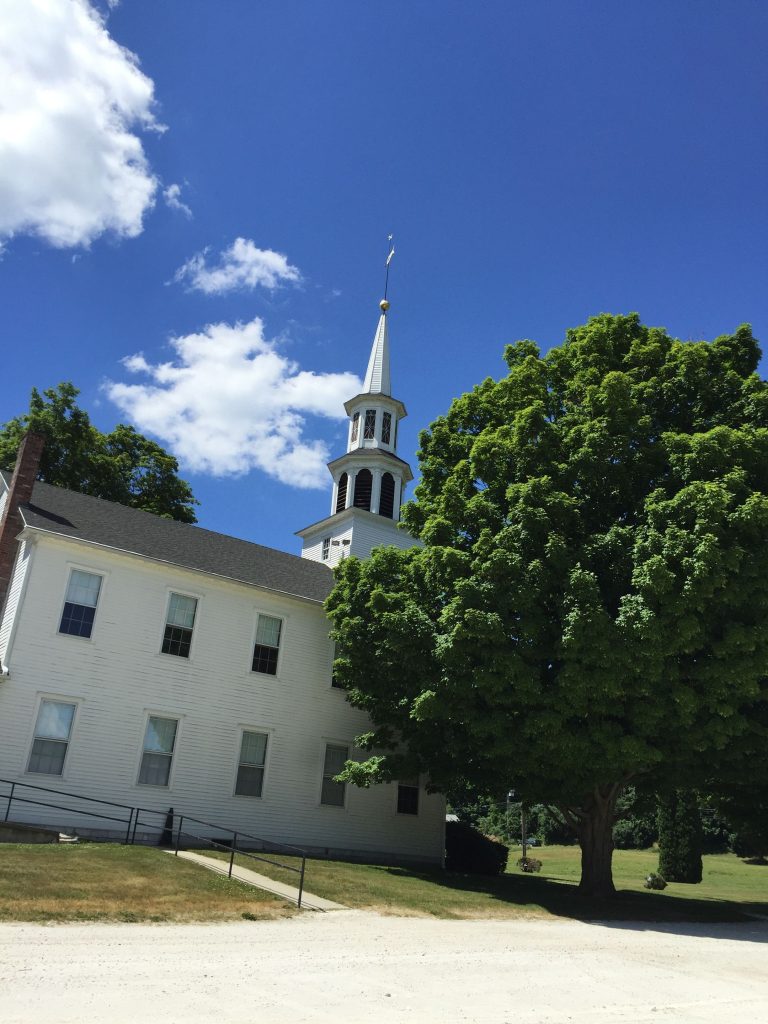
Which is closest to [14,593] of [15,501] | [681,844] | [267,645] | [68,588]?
[68,588]

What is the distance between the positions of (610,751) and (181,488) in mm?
31236

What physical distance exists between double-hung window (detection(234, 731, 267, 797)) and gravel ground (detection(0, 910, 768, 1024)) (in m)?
10.2

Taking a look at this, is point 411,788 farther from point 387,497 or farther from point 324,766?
point 387,497

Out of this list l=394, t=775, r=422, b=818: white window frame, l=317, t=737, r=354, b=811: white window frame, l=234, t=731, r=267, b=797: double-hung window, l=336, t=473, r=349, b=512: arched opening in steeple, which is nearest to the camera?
l=234, t=731, r=267, b=797: double-hung window

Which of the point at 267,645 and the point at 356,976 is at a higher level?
the point at 267,645

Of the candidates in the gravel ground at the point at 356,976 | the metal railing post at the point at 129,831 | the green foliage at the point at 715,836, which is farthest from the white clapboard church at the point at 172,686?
the green foliage at the point at 715,836

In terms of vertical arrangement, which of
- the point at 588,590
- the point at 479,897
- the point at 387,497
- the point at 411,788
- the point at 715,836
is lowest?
the point at 479,897

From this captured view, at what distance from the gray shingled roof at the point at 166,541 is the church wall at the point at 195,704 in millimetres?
531

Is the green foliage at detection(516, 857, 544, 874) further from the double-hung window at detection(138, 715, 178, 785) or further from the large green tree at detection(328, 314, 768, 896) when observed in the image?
the double-hung window at detection(138, 715, 178, 785)

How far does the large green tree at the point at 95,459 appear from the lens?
38312 millimetres

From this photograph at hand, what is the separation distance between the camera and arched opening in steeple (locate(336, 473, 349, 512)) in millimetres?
35750

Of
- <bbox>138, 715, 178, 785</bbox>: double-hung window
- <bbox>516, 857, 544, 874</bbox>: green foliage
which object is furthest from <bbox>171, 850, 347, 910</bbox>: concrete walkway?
<bbox>516, 857, 544, 874</bbox>: green foliage

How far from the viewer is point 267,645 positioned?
24094 millimetres

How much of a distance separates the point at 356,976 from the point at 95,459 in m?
34.3
